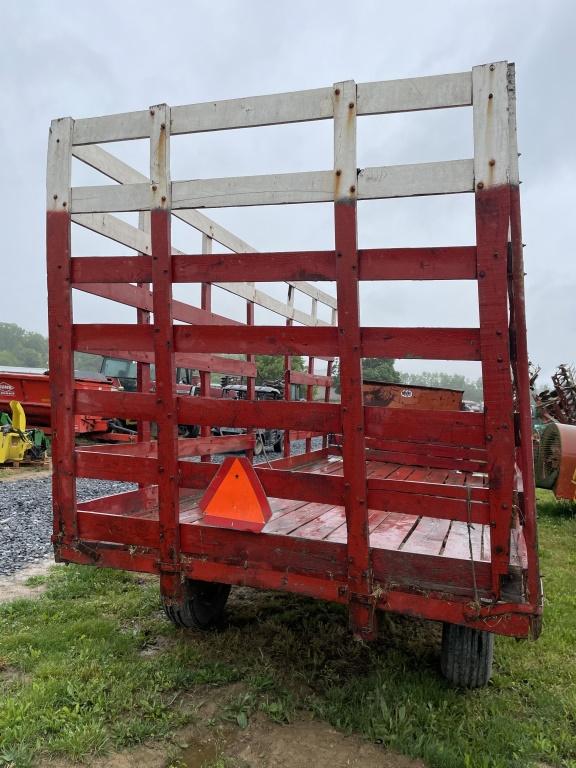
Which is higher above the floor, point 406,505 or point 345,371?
point 345,371

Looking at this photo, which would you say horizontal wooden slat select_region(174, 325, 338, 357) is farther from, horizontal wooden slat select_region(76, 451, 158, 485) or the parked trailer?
horizontal wooden slat select_region(76, 451, 158, 485)

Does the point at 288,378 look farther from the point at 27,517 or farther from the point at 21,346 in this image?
the point at 21,346

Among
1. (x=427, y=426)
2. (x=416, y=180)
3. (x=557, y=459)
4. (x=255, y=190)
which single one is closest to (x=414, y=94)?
(x=416, y=180)

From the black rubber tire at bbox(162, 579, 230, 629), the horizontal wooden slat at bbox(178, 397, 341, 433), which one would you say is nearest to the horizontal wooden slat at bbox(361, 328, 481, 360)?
the horizontal wooden slat at bbox(178, 397, 341, 433)

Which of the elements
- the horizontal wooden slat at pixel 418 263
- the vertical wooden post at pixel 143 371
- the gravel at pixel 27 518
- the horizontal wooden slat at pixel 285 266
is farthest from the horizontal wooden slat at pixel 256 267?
the gravel at pixel 27 518

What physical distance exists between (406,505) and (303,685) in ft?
4.34

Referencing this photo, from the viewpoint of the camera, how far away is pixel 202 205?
2.80m

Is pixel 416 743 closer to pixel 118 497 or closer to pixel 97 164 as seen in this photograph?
pixel 118 497

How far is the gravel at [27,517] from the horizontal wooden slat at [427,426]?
3.92 meters

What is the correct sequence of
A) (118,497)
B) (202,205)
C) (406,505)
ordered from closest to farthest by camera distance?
1. (406,505)
2. (202,205)
3. (118,497)

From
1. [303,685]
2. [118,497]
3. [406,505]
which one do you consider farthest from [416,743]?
[118,497]

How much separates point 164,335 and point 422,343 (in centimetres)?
125

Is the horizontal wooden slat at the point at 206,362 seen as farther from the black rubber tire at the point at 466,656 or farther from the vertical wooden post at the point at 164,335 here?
the black rubber tire at the point at 466,656

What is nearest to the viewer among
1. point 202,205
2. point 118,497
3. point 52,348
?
point 202,205
